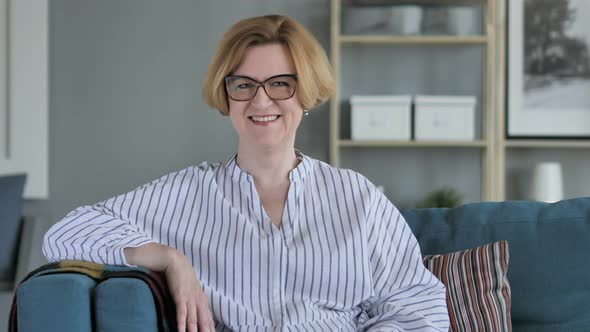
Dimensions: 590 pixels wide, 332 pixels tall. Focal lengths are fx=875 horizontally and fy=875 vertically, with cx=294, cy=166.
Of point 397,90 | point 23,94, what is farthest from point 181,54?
point 397,90

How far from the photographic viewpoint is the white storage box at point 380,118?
12.4ft

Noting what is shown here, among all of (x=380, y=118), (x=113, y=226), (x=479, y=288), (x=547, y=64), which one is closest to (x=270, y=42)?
(x=113, y=226)

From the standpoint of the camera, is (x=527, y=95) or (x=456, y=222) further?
(x=527, y=95)

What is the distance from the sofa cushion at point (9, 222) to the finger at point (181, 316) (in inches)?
85.7

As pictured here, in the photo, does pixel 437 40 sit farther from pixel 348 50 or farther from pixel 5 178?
pixel 5 178

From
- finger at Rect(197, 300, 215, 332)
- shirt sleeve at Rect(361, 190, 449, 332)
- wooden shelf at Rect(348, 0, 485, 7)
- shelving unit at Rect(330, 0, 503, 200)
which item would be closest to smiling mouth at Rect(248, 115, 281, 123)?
shirt sleeve at Rect(361, 190, 449, 332)

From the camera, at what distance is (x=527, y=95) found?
13.0 feet

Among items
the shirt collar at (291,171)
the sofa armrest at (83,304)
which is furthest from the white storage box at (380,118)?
the sofa armrest at (83,304)

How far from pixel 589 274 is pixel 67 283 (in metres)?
1.22

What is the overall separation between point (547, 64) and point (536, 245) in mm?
2046

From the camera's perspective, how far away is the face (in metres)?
1.79

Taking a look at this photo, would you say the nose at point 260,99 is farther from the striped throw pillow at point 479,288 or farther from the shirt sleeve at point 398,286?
the striped throw pillow at point 479,288

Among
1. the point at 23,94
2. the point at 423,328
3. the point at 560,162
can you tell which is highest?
the point at 23,94

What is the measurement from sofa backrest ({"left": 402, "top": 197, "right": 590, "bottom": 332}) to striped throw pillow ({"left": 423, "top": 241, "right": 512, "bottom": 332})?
0.29 ft
